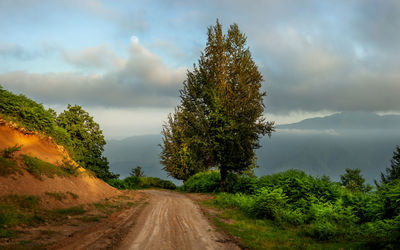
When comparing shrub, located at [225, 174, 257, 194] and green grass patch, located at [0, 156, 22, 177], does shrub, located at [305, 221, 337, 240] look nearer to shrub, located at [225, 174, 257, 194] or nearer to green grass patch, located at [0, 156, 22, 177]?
shrub, located at [225, 174, 257, 194]

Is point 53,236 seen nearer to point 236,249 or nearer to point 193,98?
point 236,249

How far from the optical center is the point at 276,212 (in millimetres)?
10578

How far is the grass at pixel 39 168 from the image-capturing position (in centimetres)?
1088

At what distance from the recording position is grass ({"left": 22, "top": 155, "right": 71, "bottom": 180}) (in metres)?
10.9

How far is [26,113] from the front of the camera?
13.3 m

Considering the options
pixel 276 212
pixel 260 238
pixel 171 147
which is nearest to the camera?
pixel 260 238

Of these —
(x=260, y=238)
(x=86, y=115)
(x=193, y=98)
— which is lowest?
(x=260, y=238)

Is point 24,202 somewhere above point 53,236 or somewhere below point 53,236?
above

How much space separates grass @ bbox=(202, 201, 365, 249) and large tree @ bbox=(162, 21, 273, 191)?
9605 millimetres

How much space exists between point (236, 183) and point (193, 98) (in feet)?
34.3

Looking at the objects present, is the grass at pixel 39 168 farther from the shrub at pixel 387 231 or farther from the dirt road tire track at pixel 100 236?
the shrub at pixel 387 231

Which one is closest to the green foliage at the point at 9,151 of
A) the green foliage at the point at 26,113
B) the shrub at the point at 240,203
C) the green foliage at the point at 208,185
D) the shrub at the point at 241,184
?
the green foliage at the point at 26,113

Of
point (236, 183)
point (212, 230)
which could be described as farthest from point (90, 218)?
point (236, 183)

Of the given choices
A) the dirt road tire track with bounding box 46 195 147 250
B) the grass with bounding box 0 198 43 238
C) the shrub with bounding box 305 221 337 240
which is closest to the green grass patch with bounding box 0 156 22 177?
the grass with bounding box 0 198 43 238
